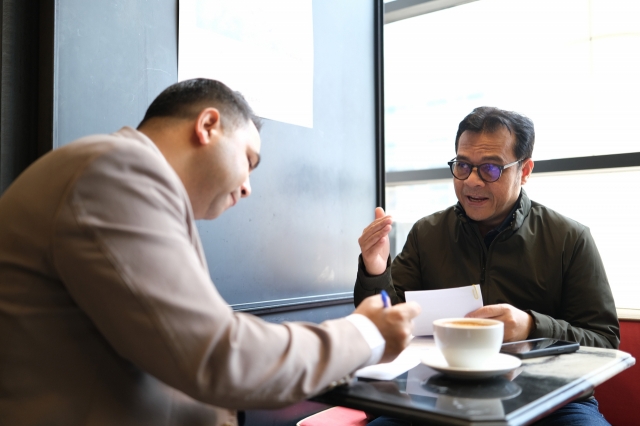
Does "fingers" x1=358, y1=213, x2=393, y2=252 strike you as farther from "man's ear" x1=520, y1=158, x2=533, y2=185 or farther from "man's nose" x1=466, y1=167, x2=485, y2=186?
"man's ear" x1=520, y1=158, x2=533, y2=185

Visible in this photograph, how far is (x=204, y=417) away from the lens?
927 millimetres

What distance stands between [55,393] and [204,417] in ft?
0.82

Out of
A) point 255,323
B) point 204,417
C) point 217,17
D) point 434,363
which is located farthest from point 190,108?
point 217,17

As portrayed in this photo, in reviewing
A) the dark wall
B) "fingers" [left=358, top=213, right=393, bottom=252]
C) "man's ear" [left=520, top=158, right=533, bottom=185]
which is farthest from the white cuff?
"man's ear" [left=520, top=158, right=533, bottom=185]

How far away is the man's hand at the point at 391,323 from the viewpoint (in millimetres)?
956

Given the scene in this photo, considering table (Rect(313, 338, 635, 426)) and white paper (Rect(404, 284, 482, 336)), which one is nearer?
table (Rect(313, 338, 635, 426))

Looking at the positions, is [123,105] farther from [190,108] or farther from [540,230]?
[540,230]

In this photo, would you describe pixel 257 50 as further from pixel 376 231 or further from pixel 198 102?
pixel 198 102

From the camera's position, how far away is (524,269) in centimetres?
184

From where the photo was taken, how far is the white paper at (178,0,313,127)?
1.76 metres

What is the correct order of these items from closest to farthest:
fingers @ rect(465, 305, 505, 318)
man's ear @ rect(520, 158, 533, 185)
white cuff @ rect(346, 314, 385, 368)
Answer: white cuff @ rect(346, 314, 385, 368) < fingers @ rect(465, 305, 505, 318) < man's ear @ rect(520, 158, 533, 185)

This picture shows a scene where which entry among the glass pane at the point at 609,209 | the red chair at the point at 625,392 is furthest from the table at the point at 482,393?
the glass pane at the point at 609,209

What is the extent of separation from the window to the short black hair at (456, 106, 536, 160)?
0.83m

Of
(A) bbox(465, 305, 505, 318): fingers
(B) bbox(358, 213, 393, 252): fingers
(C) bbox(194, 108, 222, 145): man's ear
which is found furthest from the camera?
(B) bbox(358, 213, 393, 252): fingers
